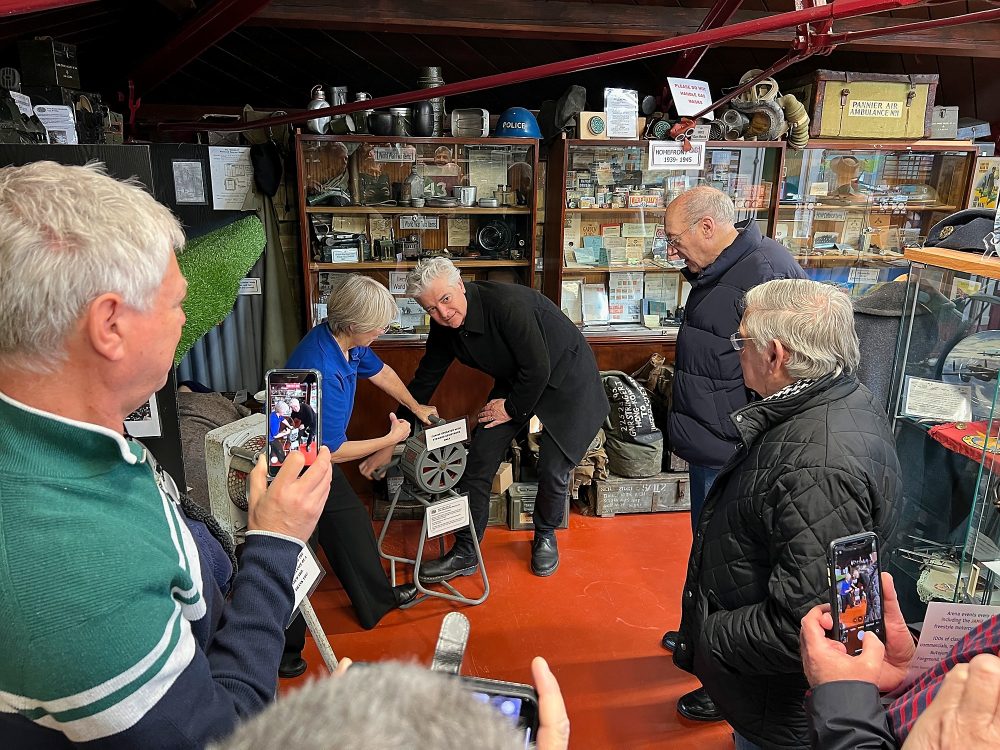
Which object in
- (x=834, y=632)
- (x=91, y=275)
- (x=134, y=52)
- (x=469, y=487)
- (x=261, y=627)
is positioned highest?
(x=134, y=52)

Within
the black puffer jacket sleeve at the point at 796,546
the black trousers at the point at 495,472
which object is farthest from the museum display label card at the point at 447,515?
the black puffer jacket sleeve at the point at 796,546

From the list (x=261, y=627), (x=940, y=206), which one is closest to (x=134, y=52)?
(x=261, y=627)

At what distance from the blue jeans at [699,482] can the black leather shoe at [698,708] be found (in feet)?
2.14

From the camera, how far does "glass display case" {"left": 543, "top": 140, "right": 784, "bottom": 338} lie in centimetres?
437

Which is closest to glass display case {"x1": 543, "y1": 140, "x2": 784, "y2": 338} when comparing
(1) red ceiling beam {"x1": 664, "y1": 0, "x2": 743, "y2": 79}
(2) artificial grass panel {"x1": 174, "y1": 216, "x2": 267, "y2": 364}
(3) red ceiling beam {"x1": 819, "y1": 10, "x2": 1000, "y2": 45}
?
(1) red ceiling beam {"x1": 664, "y1": 0, "x2": 743, "y2": 79}

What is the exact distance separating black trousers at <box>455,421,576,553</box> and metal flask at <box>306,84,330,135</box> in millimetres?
2023

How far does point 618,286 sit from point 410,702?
4411mm

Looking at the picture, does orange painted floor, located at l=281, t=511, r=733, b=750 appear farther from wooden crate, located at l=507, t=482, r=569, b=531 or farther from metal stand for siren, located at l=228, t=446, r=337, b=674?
metal stand for siren, located at l=228, t=446, r=337, b=674

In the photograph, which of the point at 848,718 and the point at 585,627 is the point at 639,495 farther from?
the point at 848,718

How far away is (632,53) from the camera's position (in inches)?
126

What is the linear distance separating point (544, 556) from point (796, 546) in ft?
6.97

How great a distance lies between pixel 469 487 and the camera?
3.29m

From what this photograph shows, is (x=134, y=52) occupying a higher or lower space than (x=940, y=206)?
higher

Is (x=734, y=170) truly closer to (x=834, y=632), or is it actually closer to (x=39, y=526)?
(x=834, y=632)
